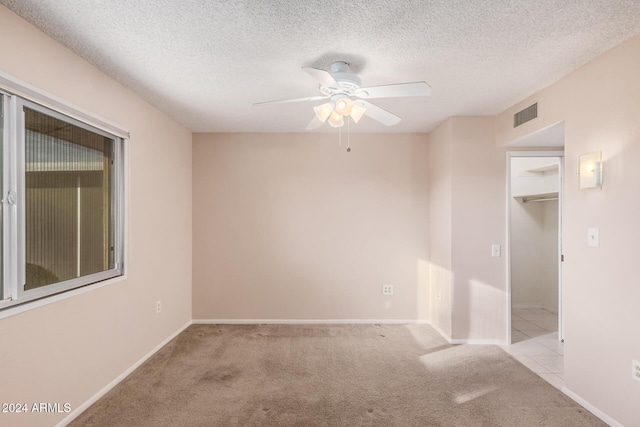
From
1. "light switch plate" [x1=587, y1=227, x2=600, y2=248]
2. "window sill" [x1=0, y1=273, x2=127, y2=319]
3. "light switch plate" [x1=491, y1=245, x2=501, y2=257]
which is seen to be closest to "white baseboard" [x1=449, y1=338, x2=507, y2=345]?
"light switch plate" [x1=491, y1=245, x2=501, y2=257]

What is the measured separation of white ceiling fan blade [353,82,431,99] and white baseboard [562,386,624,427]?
7.97ft

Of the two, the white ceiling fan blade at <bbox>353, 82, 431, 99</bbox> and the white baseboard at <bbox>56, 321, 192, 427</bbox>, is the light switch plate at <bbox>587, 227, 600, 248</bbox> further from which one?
the white baseboard at <bbox>56, 321, 192, 427</bbox>

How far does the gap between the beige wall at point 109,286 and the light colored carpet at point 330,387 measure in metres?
0.31

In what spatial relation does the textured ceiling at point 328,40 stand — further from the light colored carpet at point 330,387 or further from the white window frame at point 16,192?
the light colored carpet at point 330,387

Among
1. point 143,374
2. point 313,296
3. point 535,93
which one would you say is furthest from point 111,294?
point 535,93

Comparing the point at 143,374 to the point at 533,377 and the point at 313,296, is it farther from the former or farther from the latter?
the point at 533,377

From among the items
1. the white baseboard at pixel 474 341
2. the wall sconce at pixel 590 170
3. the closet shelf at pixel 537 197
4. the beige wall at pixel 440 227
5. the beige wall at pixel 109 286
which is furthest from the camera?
the closet shelf at pixel 537 197

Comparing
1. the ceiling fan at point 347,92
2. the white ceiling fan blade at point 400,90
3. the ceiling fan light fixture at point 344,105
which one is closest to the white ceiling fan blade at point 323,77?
the ceiling fan at point 347,92

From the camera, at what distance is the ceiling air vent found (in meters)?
3.17

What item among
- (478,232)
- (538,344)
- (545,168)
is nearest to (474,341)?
(538,344)

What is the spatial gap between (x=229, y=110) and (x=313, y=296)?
98.0 inches

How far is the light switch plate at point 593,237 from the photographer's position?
2.44 meters

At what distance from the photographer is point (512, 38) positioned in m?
2.20

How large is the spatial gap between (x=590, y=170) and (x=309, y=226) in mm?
3007
